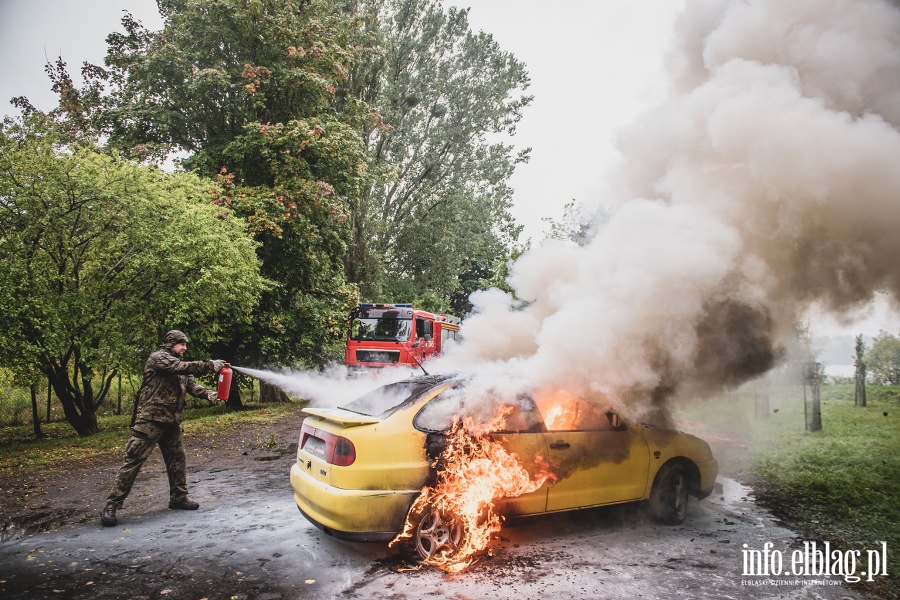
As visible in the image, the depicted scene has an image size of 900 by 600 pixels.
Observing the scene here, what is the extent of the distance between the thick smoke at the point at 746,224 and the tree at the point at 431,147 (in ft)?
57.5

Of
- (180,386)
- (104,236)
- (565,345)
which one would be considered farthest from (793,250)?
(104,236)

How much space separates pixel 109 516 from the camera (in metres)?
5.36

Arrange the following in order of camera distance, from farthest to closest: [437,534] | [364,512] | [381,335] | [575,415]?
1. [381,335]
2. [575,415]
3. [437,534]
4. [364,512]

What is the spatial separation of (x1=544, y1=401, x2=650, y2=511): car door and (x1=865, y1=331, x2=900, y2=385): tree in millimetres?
24861

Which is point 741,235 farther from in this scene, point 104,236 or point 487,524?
point 104,236

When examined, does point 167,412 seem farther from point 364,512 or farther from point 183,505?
point 364,512

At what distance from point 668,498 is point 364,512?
330 cm

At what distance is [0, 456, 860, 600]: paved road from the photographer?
3.94m

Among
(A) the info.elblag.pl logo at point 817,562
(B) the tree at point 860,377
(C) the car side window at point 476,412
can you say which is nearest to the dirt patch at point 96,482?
(C) the car side window at point 476,412

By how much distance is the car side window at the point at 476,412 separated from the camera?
15.1 ft

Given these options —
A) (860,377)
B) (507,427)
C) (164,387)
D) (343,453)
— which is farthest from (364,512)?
(860,377)

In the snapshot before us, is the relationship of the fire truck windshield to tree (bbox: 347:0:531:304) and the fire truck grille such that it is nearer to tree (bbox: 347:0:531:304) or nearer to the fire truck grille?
the fire truck grille

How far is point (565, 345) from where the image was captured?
5.47 m

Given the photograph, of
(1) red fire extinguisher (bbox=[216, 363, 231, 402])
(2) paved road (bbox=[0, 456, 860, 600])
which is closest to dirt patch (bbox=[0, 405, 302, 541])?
(2) paved road (bbox=[0, 456, 860, 600])
